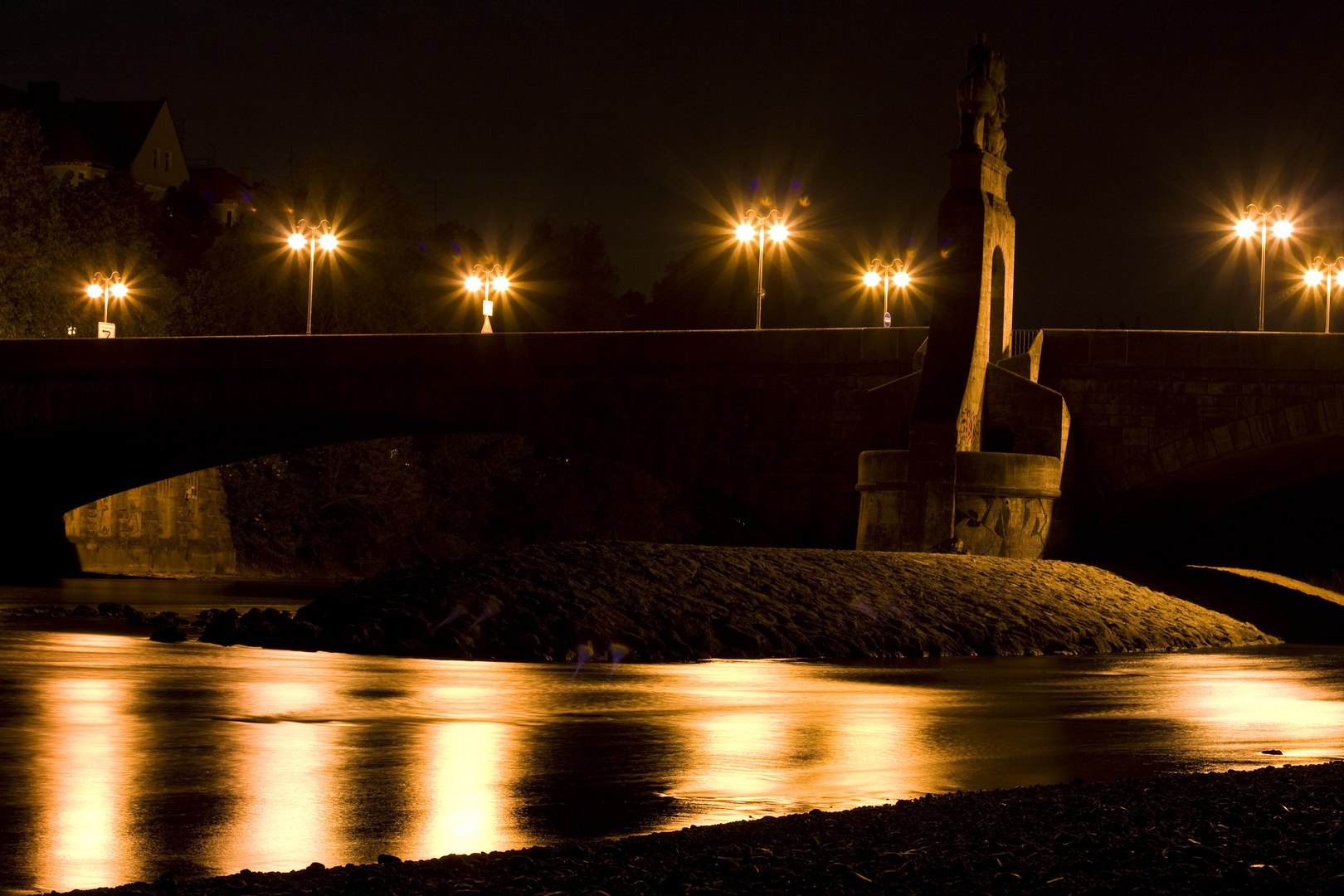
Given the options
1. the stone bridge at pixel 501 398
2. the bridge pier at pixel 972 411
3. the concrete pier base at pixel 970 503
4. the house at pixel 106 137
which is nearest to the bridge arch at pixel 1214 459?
the bridge pier at pixel 972 411

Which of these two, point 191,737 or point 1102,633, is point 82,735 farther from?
point 1102,633

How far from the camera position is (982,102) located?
3209 cm

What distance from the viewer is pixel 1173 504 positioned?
36062mm

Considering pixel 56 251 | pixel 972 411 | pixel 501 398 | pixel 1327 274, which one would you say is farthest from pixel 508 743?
pixel 56 251

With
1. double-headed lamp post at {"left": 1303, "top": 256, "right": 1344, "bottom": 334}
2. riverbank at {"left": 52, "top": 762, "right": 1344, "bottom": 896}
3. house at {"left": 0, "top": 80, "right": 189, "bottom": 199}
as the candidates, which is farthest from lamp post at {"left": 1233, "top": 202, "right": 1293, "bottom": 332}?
house at {"left": 0, "top": 80, "right": 189, "bottom": 199}

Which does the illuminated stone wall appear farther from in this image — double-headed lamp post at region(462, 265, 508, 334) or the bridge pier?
the bridge pier

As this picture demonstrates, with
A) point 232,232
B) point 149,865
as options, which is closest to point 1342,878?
point 149,865

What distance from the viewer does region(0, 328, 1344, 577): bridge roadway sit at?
3266 centimetres

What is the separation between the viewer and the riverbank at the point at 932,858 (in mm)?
6371

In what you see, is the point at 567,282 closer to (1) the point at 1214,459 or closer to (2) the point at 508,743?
(1) the point at 1214,459

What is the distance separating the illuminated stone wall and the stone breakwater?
34242 mm

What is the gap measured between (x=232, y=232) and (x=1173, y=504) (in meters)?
53.5

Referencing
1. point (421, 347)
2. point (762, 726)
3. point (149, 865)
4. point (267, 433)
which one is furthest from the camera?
point (267, 433)

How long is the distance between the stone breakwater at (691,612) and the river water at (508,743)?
3.32ft
